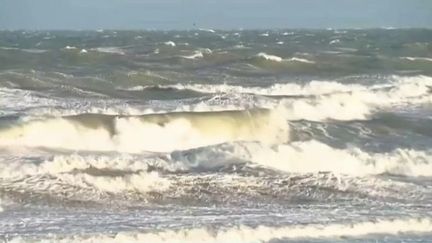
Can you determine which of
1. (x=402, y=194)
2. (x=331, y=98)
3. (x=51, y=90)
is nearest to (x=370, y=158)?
(x=402, y=194)

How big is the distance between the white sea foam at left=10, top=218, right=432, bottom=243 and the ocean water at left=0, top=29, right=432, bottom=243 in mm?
17

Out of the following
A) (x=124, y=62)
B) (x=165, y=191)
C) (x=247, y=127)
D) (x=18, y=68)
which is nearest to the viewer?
(x=165, y=191)

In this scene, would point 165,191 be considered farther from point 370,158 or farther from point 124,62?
point 124,62

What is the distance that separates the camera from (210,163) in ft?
41.7

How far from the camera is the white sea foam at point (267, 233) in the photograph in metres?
7.91

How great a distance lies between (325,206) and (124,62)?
2702 centimetres

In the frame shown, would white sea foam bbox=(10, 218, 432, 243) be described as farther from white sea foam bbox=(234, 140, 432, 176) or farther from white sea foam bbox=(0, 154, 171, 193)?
white sea foam bbox=(234, 140, 432, 176)

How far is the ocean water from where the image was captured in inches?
336

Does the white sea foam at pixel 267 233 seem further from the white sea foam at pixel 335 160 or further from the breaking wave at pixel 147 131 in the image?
the breaking wave at pixel 147 131

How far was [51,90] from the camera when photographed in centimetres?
2361

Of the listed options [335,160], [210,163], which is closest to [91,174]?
[210,163]

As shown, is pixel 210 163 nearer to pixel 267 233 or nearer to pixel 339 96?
pixel 267 233

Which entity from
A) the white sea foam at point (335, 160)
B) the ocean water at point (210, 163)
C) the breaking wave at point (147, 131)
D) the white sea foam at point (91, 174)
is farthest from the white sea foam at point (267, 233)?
the breaking wave at point (147, 131)

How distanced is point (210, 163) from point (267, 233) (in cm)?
451
